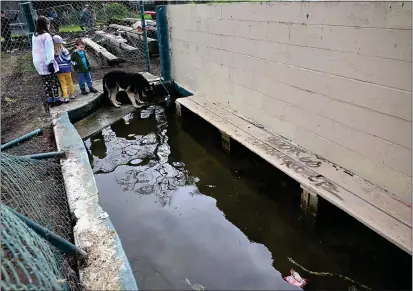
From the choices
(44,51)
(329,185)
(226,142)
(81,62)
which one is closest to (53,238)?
(329,185)

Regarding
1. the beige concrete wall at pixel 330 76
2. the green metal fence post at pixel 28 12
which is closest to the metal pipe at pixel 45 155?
the beige concrete wall at pixel 330 76

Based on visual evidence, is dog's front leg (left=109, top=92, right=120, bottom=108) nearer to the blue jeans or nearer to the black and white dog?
the black and white dog

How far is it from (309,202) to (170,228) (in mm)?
1507

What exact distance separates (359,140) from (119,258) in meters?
2.60

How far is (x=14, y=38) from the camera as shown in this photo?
1420 centimetres

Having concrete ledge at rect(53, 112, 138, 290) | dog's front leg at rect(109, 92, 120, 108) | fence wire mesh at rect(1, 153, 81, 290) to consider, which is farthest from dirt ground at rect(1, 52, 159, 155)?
dog's front leg at rect(109, 92, 120, 108)

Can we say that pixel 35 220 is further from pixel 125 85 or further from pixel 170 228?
pixel 125 85

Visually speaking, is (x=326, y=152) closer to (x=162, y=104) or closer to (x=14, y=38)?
(x=162, y=104)

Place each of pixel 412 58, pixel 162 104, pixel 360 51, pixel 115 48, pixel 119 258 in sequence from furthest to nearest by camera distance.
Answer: pixel 115 48 < pixel 162 104 < pixel 360 51 < pixel 412 58 < pixel 119 258

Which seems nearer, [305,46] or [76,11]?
[305,46]

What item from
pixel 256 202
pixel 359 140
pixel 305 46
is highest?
pixel 305 46

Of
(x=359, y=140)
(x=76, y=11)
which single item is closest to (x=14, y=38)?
(x=76, y=11)

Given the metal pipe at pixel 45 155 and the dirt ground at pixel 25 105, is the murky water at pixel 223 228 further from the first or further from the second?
the dirt ground at pixel 25 105

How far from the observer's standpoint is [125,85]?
22.7 feet
